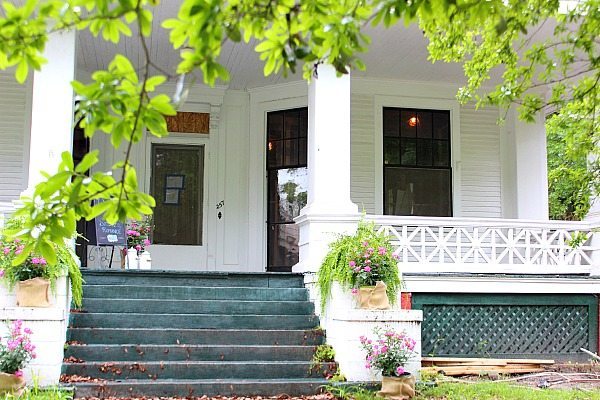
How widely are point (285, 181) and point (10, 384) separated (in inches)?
229

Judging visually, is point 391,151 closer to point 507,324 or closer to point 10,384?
point 507,324

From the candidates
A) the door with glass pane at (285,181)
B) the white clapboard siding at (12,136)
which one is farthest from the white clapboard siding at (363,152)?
the white clapboard siding at (12,136)

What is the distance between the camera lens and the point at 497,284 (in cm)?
843

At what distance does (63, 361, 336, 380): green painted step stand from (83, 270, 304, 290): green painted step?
1277 millimetres

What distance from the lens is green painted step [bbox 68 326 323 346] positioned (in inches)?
275

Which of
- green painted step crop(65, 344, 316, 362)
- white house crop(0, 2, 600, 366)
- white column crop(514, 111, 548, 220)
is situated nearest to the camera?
green painted step crop(65, 344, 316, 362)

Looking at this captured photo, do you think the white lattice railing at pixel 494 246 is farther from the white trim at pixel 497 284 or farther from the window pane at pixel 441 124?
the window pane at pixel 441 124

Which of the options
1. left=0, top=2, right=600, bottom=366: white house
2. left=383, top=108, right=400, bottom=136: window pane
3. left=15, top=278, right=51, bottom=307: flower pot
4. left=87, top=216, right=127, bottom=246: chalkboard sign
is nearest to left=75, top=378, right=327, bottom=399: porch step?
left=15, top=278, right=51, bottom=307: flower pot

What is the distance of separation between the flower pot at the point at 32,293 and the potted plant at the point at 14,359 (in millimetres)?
404

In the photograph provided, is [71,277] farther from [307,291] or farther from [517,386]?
[517,386]

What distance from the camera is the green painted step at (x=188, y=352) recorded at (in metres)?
6.74

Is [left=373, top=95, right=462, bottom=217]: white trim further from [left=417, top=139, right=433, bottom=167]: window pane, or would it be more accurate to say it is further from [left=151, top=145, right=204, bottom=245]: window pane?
[left=151, top=145, right=204, bottom=245]: window pane

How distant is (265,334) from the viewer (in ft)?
23.8

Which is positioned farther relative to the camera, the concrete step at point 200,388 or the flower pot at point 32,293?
the flower pot at point 32,293
